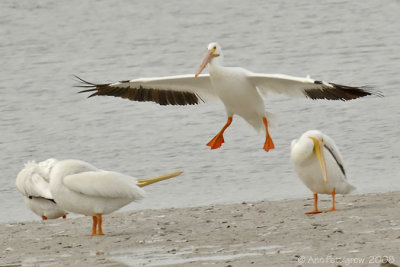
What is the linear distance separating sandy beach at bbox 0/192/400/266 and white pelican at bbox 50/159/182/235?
244 millimetres

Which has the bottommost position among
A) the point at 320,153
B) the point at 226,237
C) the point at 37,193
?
the point at 37,193

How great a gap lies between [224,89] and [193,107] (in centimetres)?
623

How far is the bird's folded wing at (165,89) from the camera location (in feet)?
32.9

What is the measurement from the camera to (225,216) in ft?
27.4

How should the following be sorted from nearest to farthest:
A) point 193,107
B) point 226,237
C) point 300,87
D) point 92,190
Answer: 1. point 226,237
2. point 92,190
3. point 300,87
4. point 193,107

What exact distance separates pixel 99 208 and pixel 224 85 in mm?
2545

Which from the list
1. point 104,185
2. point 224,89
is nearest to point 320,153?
point 224,89

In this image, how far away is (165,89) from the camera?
34.2 ft

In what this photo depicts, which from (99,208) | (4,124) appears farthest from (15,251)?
(4,124)

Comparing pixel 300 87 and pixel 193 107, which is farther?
pixel 193 107

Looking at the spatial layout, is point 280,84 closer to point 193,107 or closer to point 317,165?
point 317,165

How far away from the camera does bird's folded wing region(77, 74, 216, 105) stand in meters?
10.0

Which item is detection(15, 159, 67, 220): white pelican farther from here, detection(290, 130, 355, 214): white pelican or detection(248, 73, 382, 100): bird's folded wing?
detection(290, 130, 355, 214): white pelican

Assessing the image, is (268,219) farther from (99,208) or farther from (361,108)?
(361,108)
